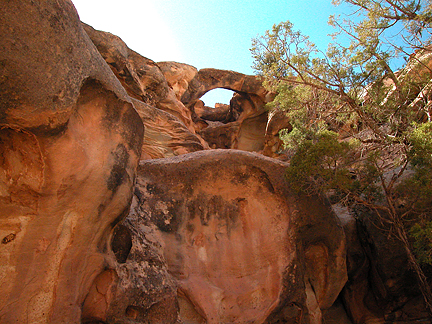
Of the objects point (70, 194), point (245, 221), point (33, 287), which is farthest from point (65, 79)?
point (245, 221)

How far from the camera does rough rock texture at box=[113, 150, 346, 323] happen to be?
5.62 metres

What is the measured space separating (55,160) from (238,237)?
371 cm

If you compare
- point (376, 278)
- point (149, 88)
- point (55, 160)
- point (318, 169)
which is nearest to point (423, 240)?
point (318, 169)

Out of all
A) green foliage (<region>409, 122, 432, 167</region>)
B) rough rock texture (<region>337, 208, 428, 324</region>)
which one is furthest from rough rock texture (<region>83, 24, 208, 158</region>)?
green foliage (<region>409, 122, 432, 167</region>)

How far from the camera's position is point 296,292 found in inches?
233

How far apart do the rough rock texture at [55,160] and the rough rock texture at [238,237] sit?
4.87 ft

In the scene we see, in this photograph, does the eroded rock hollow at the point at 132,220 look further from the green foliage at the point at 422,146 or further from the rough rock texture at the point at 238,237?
the green foliage at the point at 422,146

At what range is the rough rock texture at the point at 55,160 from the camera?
2811mm

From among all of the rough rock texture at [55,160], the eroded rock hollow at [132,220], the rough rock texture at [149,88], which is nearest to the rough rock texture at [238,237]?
the eroded rock hollow at [132,220]

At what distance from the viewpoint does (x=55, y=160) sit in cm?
336

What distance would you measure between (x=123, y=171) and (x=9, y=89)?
1.65 m

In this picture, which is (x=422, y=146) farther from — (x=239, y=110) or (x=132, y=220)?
(x=239, y=110)

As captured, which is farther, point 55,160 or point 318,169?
point 318,169

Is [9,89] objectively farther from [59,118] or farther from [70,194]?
[70,194]
